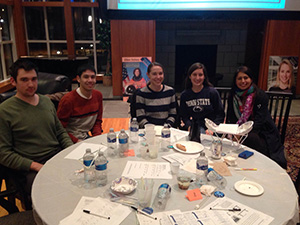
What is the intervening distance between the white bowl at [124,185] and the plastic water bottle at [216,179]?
1.25ft

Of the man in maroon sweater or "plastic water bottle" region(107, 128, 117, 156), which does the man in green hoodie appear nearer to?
the man in maroon sweater

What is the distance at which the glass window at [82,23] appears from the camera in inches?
292

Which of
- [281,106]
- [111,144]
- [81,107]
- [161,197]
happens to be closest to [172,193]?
[161,197]

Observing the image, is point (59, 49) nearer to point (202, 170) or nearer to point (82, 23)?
point (82, 23)

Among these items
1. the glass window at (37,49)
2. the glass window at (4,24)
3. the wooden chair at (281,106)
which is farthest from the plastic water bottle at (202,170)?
the glass window at (37,49)

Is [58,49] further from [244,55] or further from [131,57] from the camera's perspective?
[244,55]

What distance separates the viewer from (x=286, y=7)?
4.00 m

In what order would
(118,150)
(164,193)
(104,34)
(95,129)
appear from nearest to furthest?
1. (164,193)
2. (118,150)
3. (95,129)
4. (104,34)

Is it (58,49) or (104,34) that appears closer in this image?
(104,34)

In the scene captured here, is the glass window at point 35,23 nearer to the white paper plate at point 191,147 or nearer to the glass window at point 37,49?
the glass window at point 37,49

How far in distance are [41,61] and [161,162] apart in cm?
430

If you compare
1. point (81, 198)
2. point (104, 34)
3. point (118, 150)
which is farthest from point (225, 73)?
point (81, 198)

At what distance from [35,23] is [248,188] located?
7.73 metres

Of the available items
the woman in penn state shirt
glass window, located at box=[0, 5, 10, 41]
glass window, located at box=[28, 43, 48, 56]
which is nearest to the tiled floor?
the woman in penn state shirt
